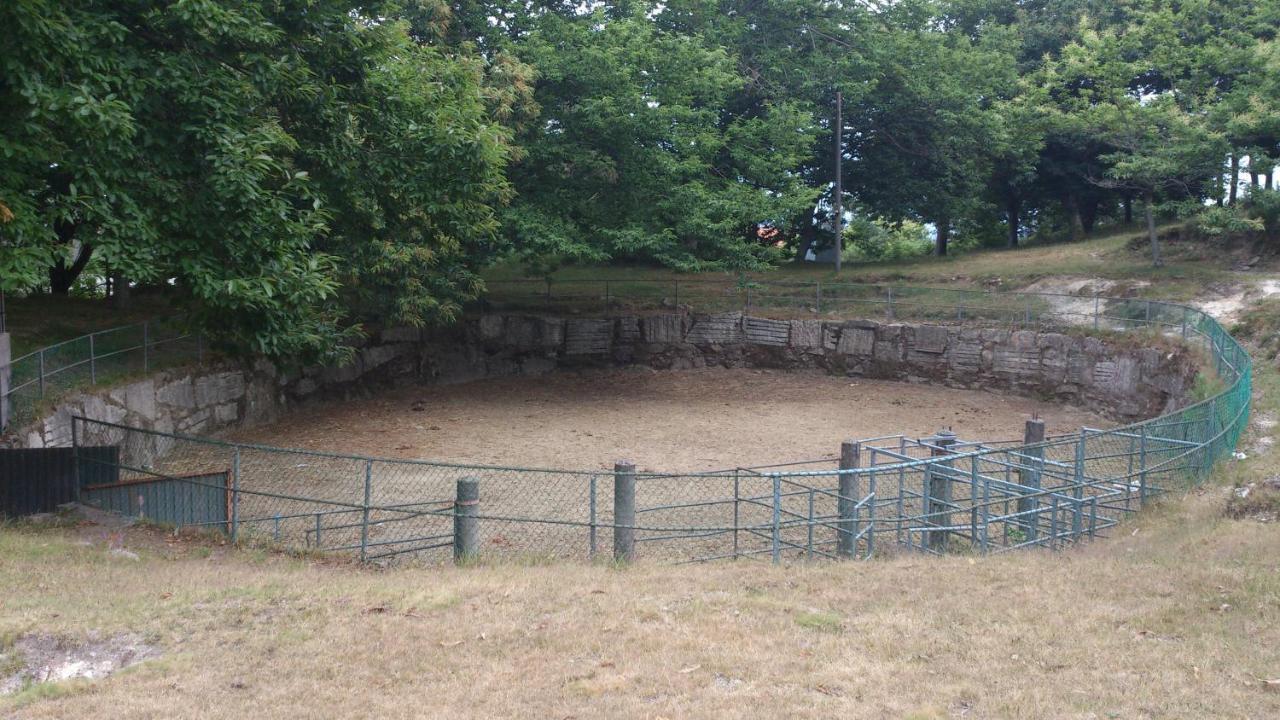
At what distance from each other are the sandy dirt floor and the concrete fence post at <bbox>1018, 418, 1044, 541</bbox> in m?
4.76

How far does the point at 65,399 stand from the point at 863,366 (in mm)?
19600

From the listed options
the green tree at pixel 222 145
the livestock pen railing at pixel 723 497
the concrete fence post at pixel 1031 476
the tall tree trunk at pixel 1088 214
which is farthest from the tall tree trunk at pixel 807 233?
the concrete fence post at pixel 1031 476

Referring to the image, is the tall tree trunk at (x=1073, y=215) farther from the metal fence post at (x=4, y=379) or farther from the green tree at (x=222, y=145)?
the metal fence post at (x=4, y=379)

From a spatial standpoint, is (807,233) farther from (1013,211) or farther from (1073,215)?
(1073,215)

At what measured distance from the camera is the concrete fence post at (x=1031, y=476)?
12095 mm

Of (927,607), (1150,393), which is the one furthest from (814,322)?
(927,607)

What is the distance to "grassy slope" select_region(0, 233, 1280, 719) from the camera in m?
6.35

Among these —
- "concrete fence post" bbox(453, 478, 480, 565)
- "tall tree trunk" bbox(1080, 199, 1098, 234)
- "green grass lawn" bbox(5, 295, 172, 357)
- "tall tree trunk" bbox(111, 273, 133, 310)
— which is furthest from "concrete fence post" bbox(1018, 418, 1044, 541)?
"tall tree trunk" bbox(1080, 199, 1098, 234)

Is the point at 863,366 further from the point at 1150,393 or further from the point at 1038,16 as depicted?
the point at 1038,16

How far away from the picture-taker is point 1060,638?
729 centimetres

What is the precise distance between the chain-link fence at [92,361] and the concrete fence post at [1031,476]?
11.3m

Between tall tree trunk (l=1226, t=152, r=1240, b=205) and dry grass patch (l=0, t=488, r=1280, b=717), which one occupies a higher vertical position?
tall tree trunk (l=1226, t=152, r=1240, b=205)

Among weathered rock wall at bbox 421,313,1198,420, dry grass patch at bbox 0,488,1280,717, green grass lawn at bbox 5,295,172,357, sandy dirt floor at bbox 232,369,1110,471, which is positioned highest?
green grass lawn at bbox 5,295,172,357

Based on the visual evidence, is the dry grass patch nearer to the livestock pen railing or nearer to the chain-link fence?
the livestock pen railing
